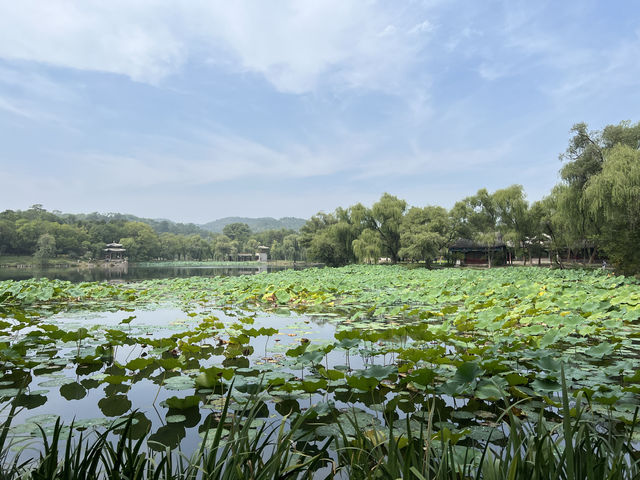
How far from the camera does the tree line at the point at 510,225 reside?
11086 mm

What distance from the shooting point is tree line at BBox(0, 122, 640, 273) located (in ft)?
36.4

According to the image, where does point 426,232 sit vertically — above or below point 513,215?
below

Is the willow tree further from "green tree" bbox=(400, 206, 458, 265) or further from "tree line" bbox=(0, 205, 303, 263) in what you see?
"tree line" bbox=(0, 205, 303, 263)

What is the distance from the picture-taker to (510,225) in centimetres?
2231

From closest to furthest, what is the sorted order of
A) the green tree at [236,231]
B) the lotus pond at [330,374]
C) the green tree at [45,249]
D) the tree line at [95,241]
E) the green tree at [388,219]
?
the lotus pond at [330,374] < the green tree at [388,219] < the green tree at [45,249] < the tree line at [95,241] < the green tree at [236,231]

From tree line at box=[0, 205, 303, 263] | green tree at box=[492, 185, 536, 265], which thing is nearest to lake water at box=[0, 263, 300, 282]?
tree line at box=[0, 205, 303, 263]

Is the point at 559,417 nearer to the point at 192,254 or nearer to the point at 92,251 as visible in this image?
the point at 92,251

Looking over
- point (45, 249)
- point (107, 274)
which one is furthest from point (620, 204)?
point (45, 249)

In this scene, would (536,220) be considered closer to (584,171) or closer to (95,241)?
(584,171)

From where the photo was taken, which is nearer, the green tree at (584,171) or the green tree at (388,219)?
the green tree at (584,171)

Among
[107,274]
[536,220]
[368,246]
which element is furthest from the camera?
[107,274]

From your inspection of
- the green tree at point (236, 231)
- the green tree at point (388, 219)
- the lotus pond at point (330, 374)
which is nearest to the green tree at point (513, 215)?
the green tree at point (388, 219)

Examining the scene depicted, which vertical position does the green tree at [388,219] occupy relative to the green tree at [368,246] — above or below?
above

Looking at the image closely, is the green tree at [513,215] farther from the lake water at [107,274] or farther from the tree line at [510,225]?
the lake water at [107,274]
